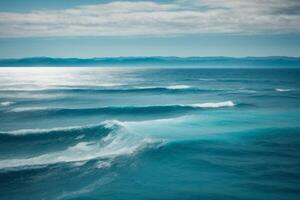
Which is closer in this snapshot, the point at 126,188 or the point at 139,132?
the point at 126,188

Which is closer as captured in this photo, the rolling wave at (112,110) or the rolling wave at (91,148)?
the rolling wave at (91,148)

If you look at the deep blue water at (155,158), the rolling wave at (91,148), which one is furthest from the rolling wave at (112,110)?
the rolling wave at (91,148)

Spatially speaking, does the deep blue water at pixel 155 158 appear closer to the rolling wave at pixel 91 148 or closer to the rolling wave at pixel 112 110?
the rolling wave at pixel 91 148

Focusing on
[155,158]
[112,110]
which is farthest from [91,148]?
[112,110]

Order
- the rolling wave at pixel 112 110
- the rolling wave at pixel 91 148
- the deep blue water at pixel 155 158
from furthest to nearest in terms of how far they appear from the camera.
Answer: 1. the rolling wave at pixel 112 110
2. the rolling wave at pixel 91 148
3. the deep blue water at pixel 155 158

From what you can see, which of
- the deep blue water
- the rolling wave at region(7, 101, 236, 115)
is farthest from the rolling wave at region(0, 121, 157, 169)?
the rolling wave at region(7, 101, 236, 115)

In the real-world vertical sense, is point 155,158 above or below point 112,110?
below

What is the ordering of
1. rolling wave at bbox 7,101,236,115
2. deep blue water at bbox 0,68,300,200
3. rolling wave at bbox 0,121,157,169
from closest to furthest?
deep blue water at bbox 0,68,300,200, rolling wave at bbox 0,121,157,169, rolling wave at bbox 7,101,236,115

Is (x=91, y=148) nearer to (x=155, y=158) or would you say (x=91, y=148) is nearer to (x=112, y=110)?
(x=155, y=158)

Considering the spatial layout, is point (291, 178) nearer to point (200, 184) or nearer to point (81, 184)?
point (200, 184)

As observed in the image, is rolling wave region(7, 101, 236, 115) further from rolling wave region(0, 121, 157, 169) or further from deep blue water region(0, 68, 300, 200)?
rolling wave region(0, 121, 157, 169)

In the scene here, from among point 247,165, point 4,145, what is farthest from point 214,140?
point 4,145
